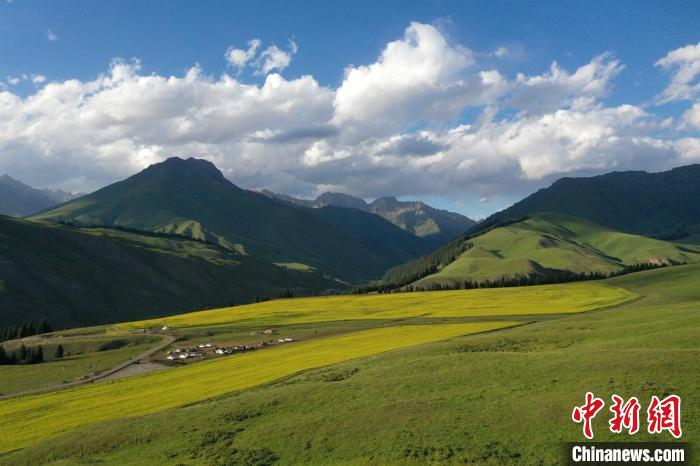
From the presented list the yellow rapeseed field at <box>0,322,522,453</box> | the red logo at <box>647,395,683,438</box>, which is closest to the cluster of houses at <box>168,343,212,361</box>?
the yellow rapeseed field at <box>0,322,522,453</box>

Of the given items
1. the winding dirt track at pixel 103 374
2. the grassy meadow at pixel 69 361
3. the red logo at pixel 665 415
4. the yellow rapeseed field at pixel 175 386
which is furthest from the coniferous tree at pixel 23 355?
the red logo at pixel 665 415

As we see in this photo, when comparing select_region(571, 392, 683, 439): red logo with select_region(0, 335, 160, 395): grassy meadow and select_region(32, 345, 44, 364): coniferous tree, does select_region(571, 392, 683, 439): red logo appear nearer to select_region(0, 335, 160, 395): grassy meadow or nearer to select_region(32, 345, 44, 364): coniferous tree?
select_region(0, 335, 160, 395): grassy meadow

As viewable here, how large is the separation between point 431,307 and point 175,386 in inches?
3416

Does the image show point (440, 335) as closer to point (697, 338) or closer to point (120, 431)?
point (697, 338)

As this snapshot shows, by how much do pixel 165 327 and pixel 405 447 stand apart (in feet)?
386

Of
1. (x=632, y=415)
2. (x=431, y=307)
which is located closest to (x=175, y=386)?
(x=632, y=415)

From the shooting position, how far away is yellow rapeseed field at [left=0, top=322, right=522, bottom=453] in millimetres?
48344

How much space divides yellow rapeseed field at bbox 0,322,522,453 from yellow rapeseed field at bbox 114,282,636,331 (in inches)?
1426

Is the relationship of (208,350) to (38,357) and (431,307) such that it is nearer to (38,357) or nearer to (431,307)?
(38,357)

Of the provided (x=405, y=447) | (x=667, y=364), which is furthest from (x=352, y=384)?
(x=667, y=364)

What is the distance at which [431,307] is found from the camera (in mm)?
135625

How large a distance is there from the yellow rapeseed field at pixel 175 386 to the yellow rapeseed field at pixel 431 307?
36232 mm

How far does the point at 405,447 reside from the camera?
99.7 ft

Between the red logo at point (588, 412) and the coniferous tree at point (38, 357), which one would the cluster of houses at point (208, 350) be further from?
the red logo at point (588, 412)
